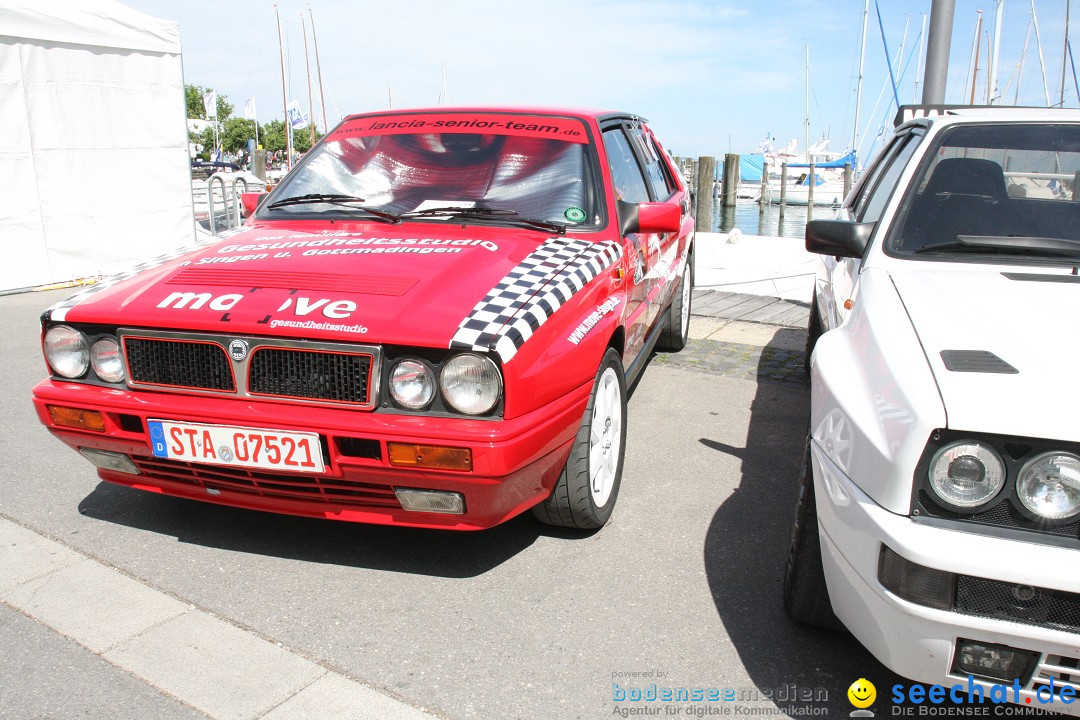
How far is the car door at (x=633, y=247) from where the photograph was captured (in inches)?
146

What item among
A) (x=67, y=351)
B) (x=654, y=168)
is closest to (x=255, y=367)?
(x=67, y=351)

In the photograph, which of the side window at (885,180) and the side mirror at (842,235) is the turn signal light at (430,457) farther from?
the side window at (885,180)

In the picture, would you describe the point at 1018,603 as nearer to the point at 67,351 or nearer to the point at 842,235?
the point at 842,235

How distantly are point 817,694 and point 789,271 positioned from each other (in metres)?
7.18

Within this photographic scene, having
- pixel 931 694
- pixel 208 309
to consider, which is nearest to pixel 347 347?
pixel 208 309

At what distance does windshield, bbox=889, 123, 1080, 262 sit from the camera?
280 cm

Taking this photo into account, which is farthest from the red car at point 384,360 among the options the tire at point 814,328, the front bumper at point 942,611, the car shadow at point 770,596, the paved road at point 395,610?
the tire at point 814,328

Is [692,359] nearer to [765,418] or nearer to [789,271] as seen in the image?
[765,418]

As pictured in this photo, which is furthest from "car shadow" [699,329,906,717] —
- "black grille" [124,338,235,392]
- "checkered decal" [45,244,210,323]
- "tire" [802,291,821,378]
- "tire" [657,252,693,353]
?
"checkered decal" [45,244,210,323]

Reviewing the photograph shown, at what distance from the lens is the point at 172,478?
9.36 feet

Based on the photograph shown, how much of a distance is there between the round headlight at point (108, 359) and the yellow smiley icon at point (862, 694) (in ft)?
8.09

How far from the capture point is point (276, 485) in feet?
8.82

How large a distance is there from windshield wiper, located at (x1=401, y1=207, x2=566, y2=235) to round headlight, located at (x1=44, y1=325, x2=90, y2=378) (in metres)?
1.30

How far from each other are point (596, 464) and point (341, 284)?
1.12 meters
